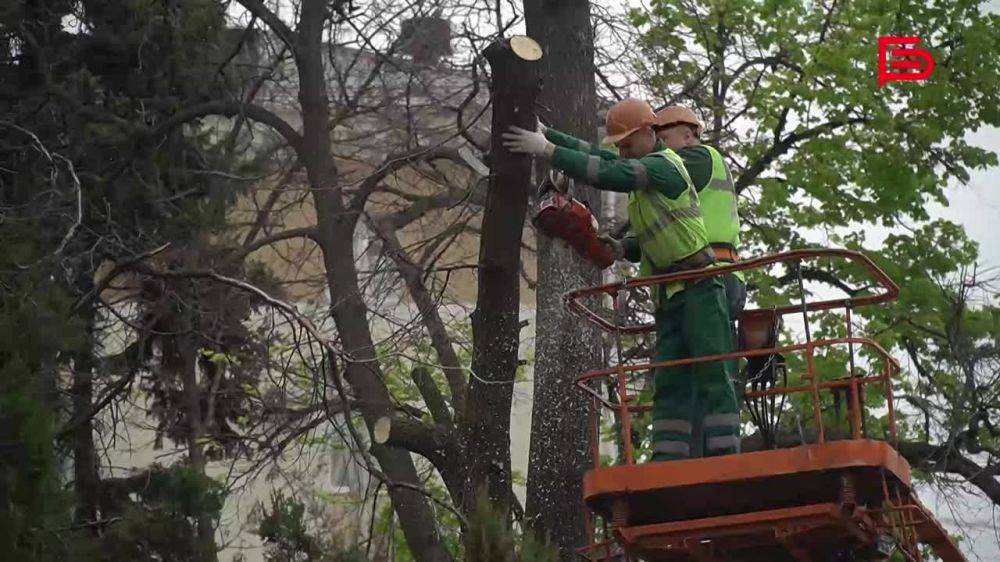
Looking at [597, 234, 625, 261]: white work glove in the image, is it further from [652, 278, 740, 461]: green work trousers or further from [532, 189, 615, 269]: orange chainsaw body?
[652, 278, 740, 461]: green work trousers

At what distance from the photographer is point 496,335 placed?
33.0ft

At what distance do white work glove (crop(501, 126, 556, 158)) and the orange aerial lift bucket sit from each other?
2.37 ft

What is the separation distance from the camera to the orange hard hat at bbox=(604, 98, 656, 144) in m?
8.67

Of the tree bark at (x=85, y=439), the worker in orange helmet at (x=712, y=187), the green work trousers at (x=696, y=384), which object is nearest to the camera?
the green work trousers at (x=696, y=384)

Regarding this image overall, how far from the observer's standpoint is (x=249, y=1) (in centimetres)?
1528

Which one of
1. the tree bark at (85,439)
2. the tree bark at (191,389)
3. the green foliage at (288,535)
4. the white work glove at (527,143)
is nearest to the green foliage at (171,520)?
the green foliage at (288,535)

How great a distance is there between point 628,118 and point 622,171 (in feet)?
1.73

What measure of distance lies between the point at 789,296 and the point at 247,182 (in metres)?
5.66

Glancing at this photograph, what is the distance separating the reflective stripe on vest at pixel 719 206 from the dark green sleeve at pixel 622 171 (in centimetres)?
44

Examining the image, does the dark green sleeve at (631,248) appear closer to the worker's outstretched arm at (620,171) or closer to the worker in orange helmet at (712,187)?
the worker in orange helmet at (712,187)

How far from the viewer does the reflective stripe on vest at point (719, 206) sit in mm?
8781

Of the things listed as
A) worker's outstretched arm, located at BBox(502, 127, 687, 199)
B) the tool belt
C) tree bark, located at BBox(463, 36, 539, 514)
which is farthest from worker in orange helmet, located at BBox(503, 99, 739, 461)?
tree bark, located at BBox(463, 36, 539, 514)

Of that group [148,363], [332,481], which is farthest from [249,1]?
[332,481]

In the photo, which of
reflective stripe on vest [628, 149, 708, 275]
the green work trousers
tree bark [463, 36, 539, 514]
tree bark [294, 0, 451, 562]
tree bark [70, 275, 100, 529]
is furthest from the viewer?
tree bark [294, 0, 451, 562]
